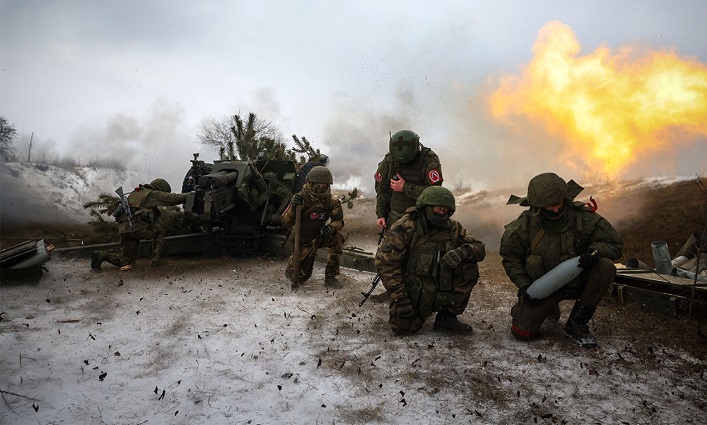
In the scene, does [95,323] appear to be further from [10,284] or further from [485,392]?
[485,392]

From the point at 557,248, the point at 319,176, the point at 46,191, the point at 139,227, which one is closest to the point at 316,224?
the point at 319,176

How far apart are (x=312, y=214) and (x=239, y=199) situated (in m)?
2.76

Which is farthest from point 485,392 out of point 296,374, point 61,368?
point 61,368

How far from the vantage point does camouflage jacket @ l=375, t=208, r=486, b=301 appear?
4.70 m

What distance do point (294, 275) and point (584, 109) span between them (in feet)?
28.8

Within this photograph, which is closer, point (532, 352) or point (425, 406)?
point (425, 406)

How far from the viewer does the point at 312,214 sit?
23.2 feet

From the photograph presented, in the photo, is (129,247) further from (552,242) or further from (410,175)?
(552,242)

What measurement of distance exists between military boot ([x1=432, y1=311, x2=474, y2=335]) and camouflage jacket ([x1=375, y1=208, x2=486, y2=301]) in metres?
0.49

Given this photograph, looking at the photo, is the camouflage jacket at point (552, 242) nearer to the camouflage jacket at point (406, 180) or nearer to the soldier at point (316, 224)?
the camouflage jacket at point (406, 180)

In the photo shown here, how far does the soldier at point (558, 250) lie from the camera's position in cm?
441

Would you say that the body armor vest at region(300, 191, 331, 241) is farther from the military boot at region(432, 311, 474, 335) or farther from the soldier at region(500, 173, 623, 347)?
the soldier at region(500, 173, 623, 347)

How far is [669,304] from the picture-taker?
500cm

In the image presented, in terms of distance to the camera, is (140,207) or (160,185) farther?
(160,185)
